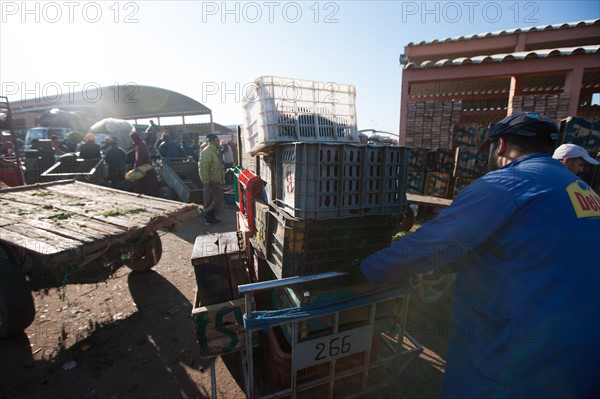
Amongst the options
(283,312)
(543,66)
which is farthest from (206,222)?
(543,66)

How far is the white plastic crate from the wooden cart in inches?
70.1

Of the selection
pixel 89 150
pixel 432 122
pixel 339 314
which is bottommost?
pixel 339 314

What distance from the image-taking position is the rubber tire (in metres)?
3.06

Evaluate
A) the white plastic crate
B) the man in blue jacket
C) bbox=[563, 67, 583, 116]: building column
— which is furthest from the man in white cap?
bbox=[563, 67, 583, 116]: building column

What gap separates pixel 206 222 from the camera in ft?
26.6

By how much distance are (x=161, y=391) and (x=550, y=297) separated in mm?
3265

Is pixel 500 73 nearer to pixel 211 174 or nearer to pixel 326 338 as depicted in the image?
pixel 211 174

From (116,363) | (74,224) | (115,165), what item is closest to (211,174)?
(115,165)

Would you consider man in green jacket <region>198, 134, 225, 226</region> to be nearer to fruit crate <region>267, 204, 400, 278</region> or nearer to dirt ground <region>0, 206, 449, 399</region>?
dirt ground <region>0, 206, 449, 399</region>

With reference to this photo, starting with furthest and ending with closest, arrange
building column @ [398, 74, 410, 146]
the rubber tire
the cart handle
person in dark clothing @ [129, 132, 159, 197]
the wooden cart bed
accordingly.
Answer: building column @ [398, 74, 410, 146] → person in dark clothing @ [129, 132, 159, 197] → the rubber tire → the wooden cart bed → the cart handle

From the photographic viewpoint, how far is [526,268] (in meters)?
1.48

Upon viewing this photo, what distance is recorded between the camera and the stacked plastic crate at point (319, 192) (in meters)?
1.99

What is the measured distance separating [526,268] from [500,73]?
929cm

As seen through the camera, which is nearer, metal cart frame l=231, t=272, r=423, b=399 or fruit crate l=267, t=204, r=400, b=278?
metal cart frame l=231, t=272, r=423, b=399
